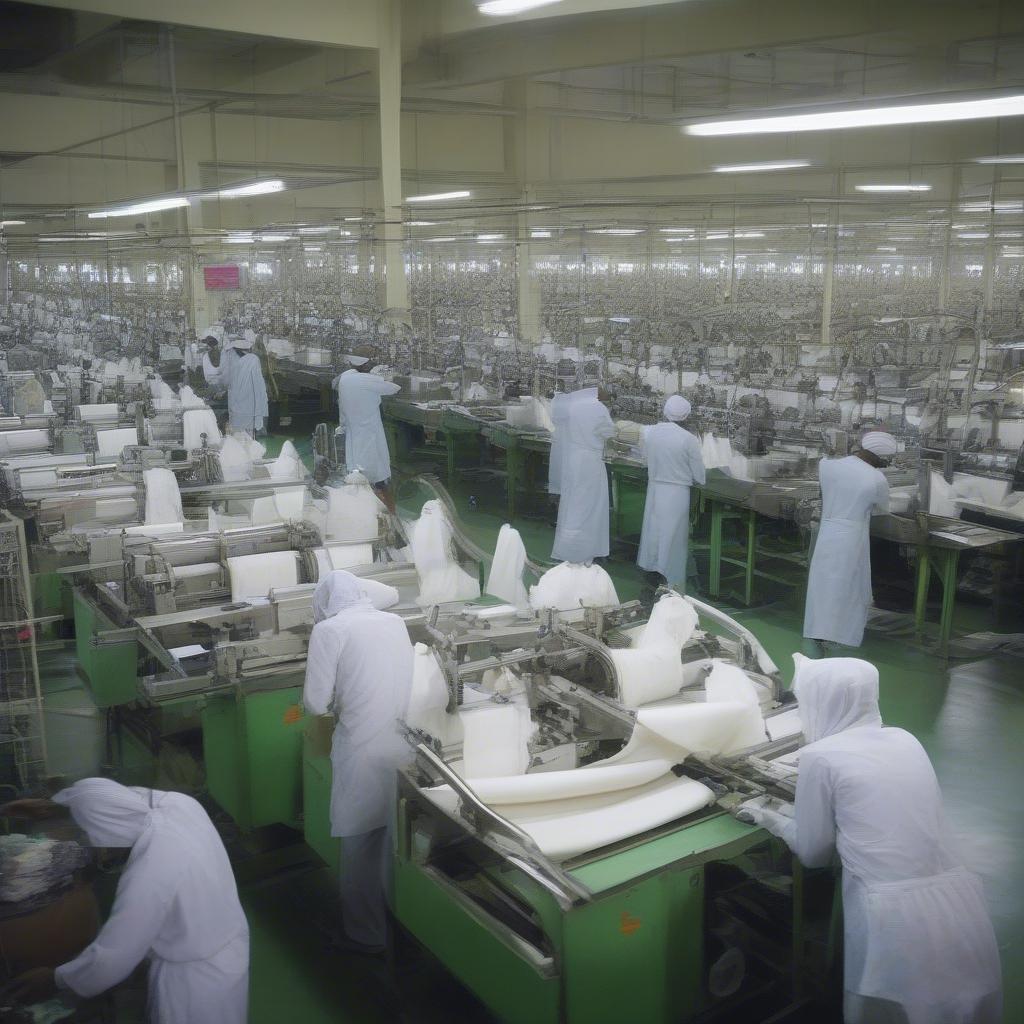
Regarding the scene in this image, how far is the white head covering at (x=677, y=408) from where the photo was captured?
6449 millimetres

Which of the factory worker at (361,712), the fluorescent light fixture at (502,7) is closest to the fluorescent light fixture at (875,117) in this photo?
the fluorescent light fixture at (502,7)

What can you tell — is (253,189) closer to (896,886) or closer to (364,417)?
(364,417)

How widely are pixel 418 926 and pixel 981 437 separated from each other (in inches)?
204

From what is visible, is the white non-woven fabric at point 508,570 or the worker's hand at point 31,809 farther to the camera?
the white non-woven fabric at point 508,570

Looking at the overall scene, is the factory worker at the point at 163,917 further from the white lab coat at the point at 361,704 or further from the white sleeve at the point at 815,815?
the white sleeve at the point at 815,815

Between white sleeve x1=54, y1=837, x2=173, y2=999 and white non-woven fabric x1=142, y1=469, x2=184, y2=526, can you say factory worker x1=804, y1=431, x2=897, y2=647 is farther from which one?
white sleeve x1=54, y1=837, x2=173, y2=999

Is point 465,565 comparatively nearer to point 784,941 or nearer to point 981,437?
point 784,941

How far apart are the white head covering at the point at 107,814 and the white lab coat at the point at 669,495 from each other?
178 inches

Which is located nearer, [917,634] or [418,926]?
[418,926]

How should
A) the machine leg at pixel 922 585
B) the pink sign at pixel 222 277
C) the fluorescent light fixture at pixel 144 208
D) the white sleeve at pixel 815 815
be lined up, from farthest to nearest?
1. the pink sign at pixel 222 277
2. the fluorescent light fixture at pixel 144 208
3. the machine leg at pixel 922 585
4. the white sleeve at pixel 815 815

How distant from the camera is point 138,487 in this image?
216 inches

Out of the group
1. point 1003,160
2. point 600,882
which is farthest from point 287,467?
point 1003,160

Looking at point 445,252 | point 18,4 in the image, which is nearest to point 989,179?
point 445,252

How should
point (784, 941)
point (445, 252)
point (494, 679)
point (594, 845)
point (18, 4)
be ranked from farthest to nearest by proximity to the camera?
point (445, 252) → point (18, 4) → point (494, 679) → point (784, 941) → point (594, 845)
